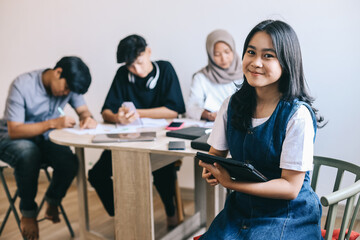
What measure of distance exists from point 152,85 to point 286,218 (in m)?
1.61

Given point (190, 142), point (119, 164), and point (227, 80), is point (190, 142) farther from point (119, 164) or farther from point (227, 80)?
point (227, 80)

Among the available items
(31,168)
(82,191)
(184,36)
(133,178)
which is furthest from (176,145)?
(184,36)

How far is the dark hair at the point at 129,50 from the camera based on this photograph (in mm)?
2381

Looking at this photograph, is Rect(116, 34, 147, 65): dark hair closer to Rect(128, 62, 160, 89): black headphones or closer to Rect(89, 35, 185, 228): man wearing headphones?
Rect(89, 35, 185, 228): man wearing headphones

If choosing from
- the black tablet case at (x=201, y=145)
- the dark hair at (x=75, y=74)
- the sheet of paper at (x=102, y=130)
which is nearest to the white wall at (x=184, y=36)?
the dark hair at (x=75, y=74)

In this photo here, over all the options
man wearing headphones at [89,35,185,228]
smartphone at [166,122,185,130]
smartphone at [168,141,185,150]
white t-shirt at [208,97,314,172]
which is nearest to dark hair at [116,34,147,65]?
man wearing headphones at [89,35,185,228]

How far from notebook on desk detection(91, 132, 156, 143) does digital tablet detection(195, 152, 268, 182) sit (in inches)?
27.1

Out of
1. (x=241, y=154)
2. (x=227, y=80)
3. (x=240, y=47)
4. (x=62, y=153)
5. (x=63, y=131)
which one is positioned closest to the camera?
(x=241, y=154)

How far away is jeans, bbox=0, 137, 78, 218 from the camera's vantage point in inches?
89.6

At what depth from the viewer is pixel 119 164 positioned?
185 centimetres

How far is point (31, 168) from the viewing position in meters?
2.29

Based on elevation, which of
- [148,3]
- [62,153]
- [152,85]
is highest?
[148,3]

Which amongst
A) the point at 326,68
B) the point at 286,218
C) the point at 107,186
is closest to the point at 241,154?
the point at 286,218

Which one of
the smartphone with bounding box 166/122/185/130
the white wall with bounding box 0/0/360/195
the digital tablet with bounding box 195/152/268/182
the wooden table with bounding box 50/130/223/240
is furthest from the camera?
the white wall with bounding box 0/0/360/195
